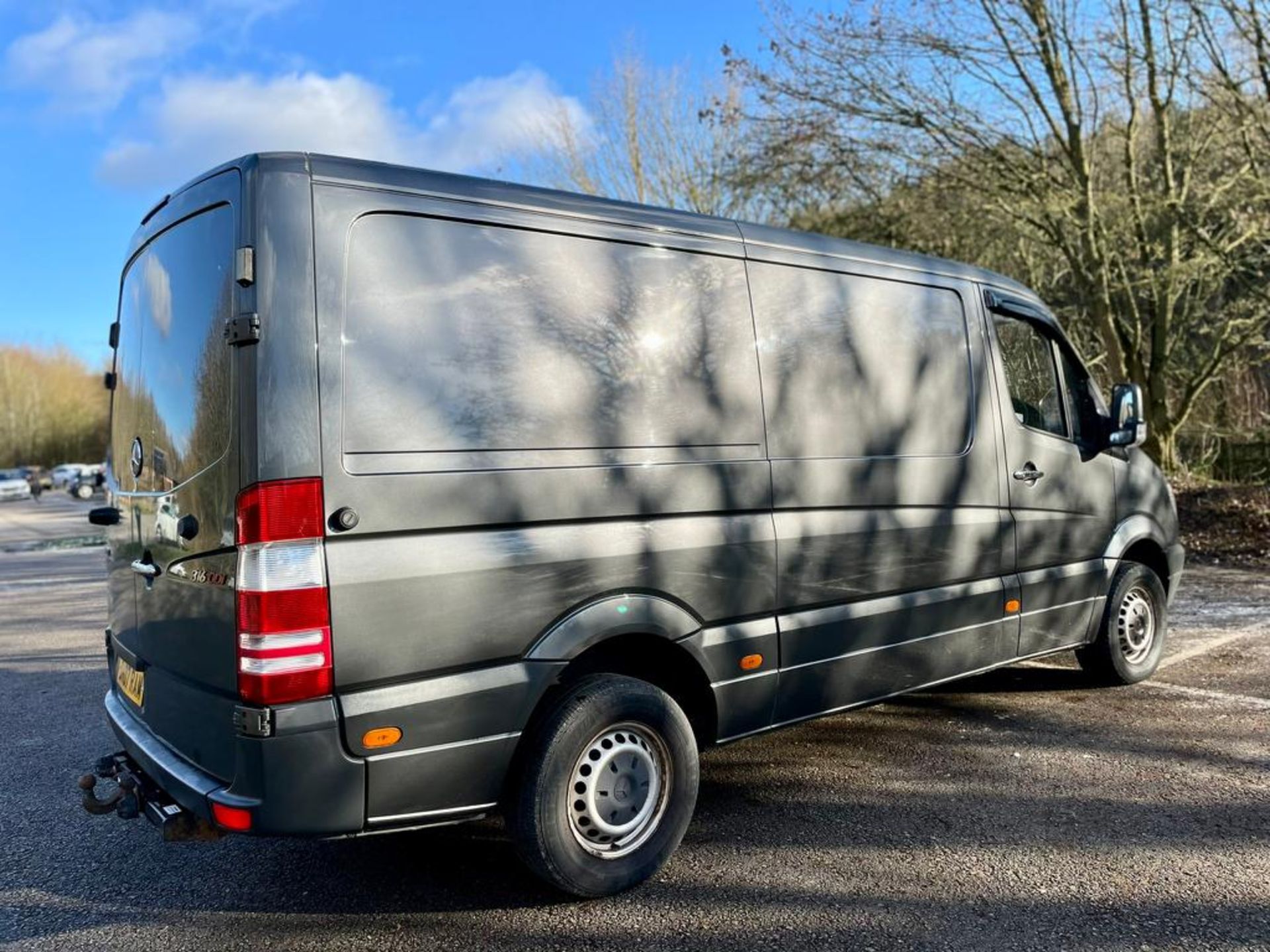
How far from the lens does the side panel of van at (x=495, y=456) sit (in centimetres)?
275

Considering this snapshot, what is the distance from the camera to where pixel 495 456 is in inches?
117

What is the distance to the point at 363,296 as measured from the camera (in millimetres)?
2816

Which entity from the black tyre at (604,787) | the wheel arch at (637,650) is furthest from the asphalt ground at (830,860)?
the wheel arch at (637,650)

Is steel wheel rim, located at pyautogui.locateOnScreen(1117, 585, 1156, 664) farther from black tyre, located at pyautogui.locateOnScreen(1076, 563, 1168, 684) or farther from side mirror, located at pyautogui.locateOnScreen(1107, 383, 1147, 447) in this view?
side mirror, located at pyautogui.locateOnScreen(1107, 383, 1147, 447)

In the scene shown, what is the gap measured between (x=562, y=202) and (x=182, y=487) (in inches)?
60.9

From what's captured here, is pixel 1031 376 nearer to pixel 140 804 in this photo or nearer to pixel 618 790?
pixel 618 790

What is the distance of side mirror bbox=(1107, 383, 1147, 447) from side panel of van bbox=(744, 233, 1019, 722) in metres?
0.93

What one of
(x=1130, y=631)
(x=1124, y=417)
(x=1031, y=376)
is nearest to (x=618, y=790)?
(x=1031, y=376)

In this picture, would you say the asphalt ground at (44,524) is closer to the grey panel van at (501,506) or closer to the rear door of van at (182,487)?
the rear door of van at (182,487)

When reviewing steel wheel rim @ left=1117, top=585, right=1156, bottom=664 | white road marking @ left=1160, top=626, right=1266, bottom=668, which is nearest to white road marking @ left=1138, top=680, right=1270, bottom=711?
steel wheel rim @ left=1117, top=585, right=1156, bottom=664

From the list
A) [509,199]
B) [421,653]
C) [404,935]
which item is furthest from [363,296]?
[404,935]

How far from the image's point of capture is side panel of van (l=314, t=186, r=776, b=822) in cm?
275

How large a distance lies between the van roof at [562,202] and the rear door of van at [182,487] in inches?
9.1

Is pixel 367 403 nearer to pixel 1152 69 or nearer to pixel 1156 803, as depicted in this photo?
pixel 1156 803
